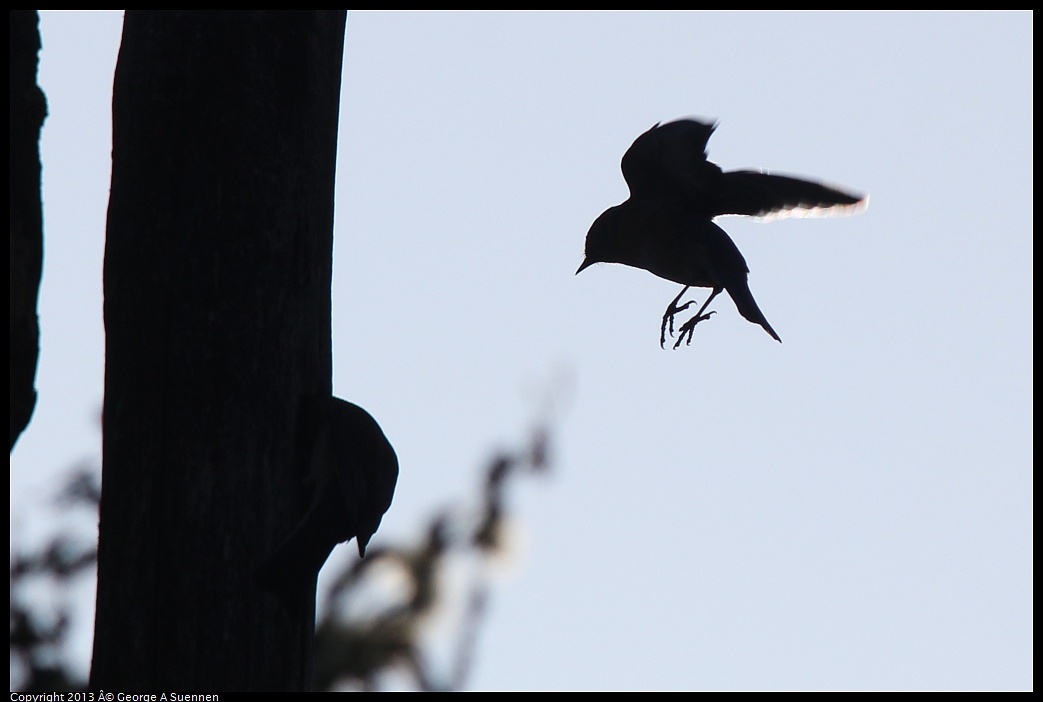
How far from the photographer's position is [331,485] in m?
3.68

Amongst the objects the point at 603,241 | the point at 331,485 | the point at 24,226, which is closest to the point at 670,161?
the point at 603,241

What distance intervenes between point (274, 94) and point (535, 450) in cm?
431

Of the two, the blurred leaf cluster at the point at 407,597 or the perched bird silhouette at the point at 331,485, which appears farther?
the blurred leaf cluster at the point at 407,597

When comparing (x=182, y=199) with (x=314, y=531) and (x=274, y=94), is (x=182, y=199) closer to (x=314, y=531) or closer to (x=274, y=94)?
(x=274, y=94)

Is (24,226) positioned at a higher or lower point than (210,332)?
higher

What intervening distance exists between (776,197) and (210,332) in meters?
3.41

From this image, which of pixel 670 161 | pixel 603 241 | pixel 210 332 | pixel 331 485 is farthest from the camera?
pixel 603 241

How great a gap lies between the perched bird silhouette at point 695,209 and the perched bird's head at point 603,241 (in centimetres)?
7

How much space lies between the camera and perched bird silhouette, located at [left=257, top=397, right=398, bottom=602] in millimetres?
3367

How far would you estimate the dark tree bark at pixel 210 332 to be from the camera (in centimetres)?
335

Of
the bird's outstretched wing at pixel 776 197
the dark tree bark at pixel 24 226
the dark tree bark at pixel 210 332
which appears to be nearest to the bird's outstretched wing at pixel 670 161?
the bird's outstretched wing at pixel 776 197

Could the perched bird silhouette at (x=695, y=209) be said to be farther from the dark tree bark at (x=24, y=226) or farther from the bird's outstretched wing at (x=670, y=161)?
the dark tree bark at (x=24, y=226)

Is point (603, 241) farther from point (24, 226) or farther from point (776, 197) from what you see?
point (24, 226)

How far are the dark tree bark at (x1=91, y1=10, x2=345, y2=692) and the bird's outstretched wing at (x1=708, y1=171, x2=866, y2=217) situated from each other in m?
2.58
